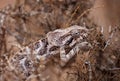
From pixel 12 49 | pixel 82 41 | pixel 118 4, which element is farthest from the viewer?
pixel 118 4

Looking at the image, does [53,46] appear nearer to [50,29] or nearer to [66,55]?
[66,55]

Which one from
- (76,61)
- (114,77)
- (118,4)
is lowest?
(114,77)

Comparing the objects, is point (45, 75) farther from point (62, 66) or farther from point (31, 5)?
point (31, 5)

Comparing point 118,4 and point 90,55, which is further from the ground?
point 118,4

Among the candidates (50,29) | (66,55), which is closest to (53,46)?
(66,55)

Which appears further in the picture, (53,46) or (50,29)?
(50,29)

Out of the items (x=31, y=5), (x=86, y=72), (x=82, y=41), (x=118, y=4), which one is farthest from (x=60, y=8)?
(x=86, y=72)

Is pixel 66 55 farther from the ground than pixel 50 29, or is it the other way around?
pixel 50 29

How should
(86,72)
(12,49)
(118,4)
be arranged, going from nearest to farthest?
(86,72), (12,49), (118,4)
